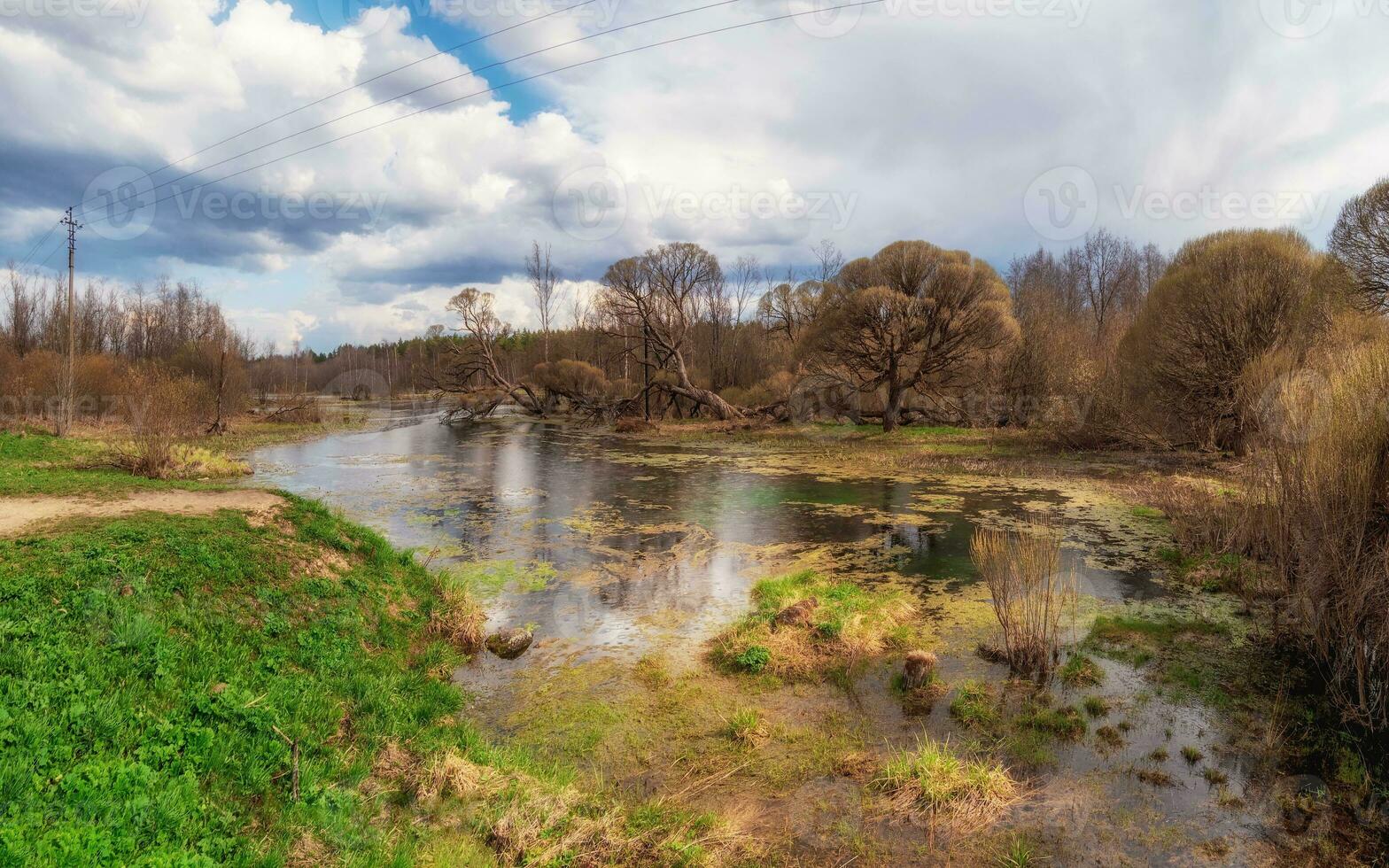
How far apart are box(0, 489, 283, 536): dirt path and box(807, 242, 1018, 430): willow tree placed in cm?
2493

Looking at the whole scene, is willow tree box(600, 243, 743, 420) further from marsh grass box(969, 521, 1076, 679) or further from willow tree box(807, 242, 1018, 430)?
marsh grass box(969, 521, 1076, 679)

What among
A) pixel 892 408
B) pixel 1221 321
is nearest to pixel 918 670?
pixel 1221 321

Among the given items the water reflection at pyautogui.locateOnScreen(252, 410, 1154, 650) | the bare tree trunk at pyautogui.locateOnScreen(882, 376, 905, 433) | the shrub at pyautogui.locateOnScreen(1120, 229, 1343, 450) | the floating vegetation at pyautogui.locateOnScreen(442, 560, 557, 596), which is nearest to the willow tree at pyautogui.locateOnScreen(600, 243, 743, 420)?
the bare tree trunk at pyautogui.locateOnScreen(882, 376, 905, 433)

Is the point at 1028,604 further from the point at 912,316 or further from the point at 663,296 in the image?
the point at 663,296

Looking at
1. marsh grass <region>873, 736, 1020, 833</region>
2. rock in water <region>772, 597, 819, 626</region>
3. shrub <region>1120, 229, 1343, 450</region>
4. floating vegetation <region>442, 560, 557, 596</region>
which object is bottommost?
marsh grass <region>873, 736, 1020, 833</region>

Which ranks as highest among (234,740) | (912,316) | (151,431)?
(912,316)

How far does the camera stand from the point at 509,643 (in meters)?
7.60

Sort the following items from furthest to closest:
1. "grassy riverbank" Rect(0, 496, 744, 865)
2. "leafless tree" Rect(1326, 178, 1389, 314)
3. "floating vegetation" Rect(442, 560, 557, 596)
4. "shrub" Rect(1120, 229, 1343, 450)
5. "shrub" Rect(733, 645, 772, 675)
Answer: "shrub" Rect(1120, 229, 1343, 450) < "leafless tree" Rect(1326, 178, 1389, 314) < "floating vegetation" Rect(442, 560, 557, 596) < "shrub" Rect(733, 645, 772, 675) < "grassy riverbank" Rect(0, 496, 744, 865)

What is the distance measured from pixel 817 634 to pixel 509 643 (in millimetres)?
3488

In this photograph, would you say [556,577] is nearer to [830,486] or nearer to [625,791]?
[625,791]

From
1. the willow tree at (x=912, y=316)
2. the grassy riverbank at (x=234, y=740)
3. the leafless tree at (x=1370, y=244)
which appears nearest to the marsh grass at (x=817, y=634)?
the grassy riverbank at (x=234, y=740)

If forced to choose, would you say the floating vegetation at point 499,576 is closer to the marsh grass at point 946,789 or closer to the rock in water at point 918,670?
the rock in water at point 918,670

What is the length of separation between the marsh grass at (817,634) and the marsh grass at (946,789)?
1840 mm

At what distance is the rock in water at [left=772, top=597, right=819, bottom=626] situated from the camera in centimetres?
775
